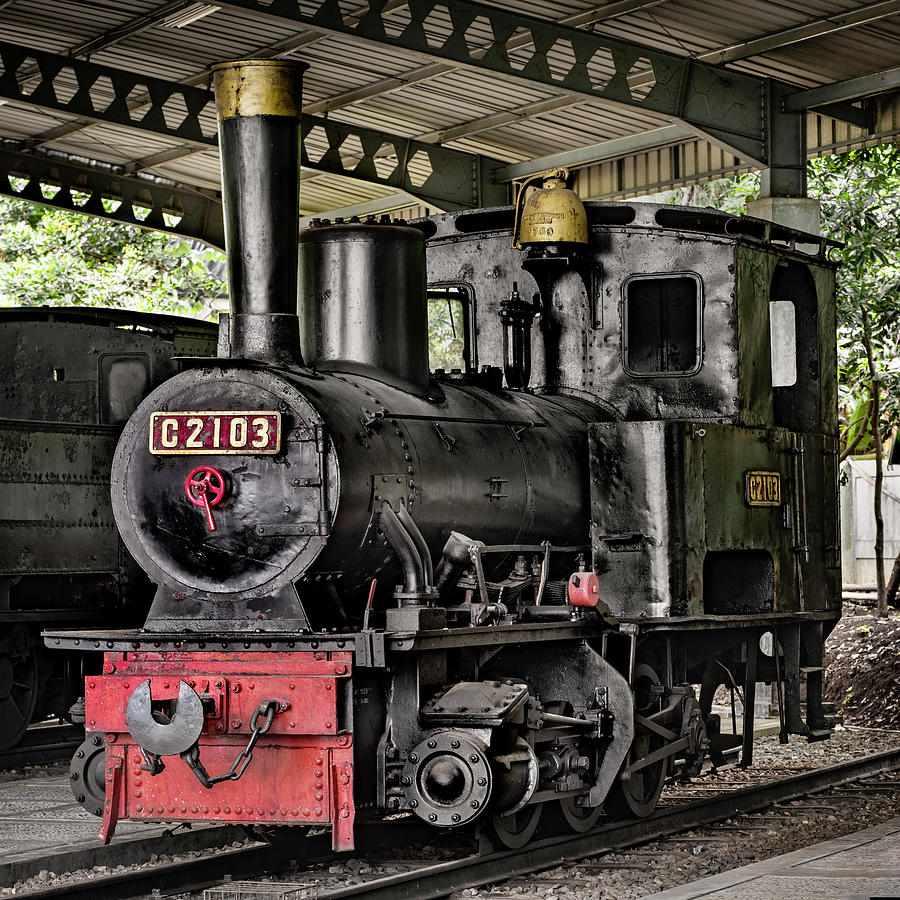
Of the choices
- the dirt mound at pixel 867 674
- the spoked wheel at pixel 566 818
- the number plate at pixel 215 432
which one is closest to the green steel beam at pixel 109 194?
the dirt mound at pixel 867 674

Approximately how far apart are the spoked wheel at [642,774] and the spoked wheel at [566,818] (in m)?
0.22

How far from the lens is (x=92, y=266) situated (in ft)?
82.3

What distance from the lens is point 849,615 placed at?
18.0 meters

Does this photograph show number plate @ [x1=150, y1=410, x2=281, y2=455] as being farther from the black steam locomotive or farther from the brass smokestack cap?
the black steam locomotive

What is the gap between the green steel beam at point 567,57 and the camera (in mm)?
11445

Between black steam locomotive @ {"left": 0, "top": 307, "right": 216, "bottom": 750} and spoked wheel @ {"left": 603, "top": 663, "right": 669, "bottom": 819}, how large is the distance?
4.59 metres

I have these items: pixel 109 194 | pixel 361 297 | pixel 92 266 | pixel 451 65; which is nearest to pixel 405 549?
pixel 361 297

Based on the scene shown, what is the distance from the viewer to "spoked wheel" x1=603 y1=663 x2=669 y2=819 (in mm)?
8094

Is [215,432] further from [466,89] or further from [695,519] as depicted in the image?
[466,89]

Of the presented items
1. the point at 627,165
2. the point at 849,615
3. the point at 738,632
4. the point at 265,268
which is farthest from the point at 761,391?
the point at 849,615

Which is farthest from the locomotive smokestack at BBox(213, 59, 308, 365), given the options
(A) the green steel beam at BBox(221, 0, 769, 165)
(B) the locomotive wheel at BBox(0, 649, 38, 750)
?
(B) the locomotive wheel at BBox(0, 649, 38, 750)

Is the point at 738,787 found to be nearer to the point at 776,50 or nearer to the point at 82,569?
the point at 82,569

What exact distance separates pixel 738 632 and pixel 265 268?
3803 millimetres

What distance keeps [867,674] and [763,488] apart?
19.1 feet
